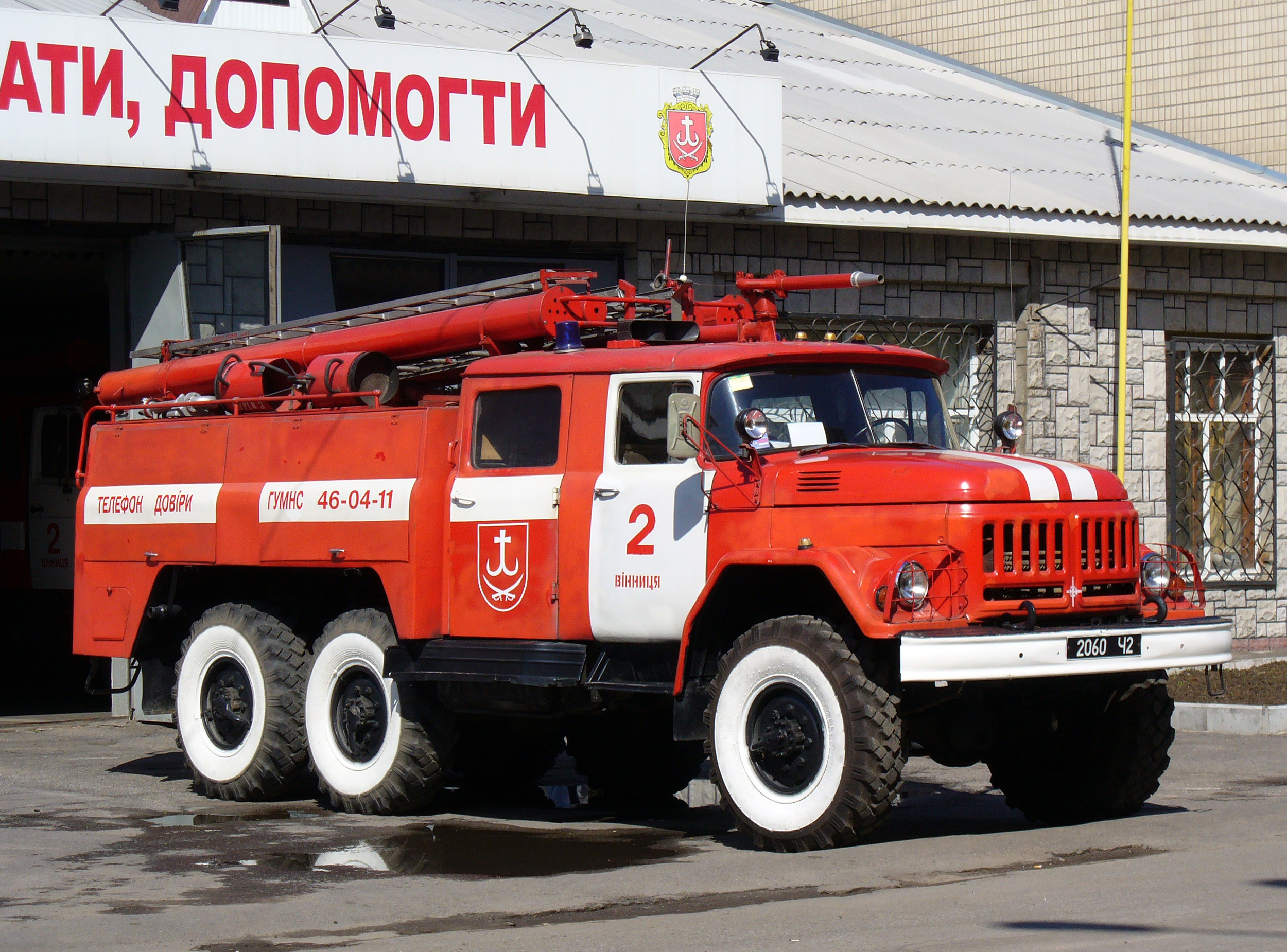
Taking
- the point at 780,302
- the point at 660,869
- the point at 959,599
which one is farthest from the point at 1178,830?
the point at 780,302

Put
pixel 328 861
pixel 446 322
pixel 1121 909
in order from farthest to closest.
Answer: pixel 446 322, pixel 328 861, pixel 1121 909

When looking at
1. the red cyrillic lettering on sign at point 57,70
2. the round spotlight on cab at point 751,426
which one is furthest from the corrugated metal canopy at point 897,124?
the round spotlight on cab at point 751,426

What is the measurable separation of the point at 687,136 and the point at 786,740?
8.47 m

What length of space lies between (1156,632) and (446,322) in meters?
4.44

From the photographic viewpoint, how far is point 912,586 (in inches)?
311

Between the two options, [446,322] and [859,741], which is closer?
[859,741]

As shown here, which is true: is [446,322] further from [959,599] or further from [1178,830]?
[1178,830]

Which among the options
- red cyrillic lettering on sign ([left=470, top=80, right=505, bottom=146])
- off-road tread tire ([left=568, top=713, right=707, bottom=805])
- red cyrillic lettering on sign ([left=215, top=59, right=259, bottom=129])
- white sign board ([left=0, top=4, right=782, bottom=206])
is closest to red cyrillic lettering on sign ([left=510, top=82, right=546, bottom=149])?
white sign board ([left=0, top=4, right=782, bottom=206])

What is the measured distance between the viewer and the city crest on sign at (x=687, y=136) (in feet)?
50.8

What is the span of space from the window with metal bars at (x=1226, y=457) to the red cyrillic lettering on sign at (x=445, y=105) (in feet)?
26.5

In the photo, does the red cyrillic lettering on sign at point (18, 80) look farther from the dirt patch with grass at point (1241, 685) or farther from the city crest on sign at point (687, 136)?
the dirt patch with grass at point (1241, 685)

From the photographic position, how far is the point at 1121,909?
6.52 m

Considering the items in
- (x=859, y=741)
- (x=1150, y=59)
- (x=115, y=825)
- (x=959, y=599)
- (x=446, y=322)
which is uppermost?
(x=1150, y=59)

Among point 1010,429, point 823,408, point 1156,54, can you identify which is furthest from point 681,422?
point 1156,54
